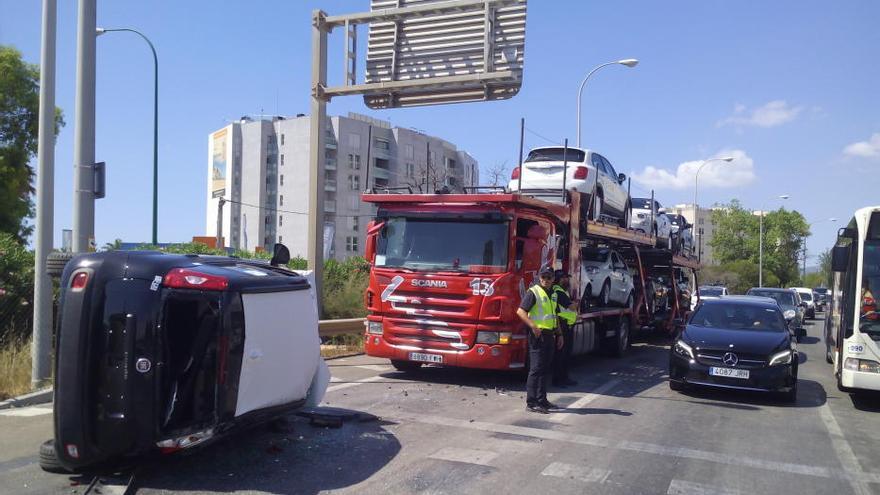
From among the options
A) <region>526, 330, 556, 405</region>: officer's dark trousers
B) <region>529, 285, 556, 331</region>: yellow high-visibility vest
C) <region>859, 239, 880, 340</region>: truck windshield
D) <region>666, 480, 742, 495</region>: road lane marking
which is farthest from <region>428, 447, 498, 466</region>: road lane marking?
<region>859, 239, 880, 340</region>: truck windshield

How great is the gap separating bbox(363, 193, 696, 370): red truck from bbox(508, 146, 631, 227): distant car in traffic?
181cm

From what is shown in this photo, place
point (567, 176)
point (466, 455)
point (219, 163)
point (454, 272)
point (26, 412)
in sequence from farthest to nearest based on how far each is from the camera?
point (219, 163), point (567, 176), point (454, 272), point (26, 412), point (466, 455)

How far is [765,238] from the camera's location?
8106 cm

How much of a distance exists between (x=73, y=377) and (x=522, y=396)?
19.8ft

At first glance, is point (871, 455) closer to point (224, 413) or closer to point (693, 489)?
point (693, 489)

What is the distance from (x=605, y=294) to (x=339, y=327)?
5340 mm

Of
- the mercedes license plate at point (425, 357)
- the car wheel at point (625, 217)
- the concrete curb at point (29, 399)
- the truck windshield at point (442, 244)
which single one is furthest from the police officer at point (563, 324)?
the concrete curb at point (29, 399)

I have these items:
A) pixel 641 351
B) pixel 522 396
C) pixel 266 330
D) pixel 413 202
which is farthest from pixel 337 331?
pixel 266 330

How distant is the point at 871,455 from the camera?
704 cm

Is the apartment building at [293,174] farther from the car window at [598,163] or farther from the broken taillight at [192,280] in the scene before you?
the broken taillight at [192,280]

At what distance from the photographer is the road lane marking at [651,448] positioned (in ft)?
Answer: 20.6

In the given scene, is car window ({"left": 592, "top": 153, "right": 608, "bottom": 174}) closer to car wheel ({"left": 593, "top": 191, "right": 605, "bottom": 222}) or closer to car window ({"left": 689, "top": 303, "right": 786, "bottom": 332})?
car wheel ({"left": 593, "top": 191, "right": 605, "bottom": 222})

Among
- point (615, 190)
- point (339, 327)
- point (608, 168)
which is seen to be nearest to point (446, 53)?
point (608, 168)

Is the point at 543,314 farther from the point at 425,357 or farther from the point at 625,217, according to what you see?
the point at 625,217
